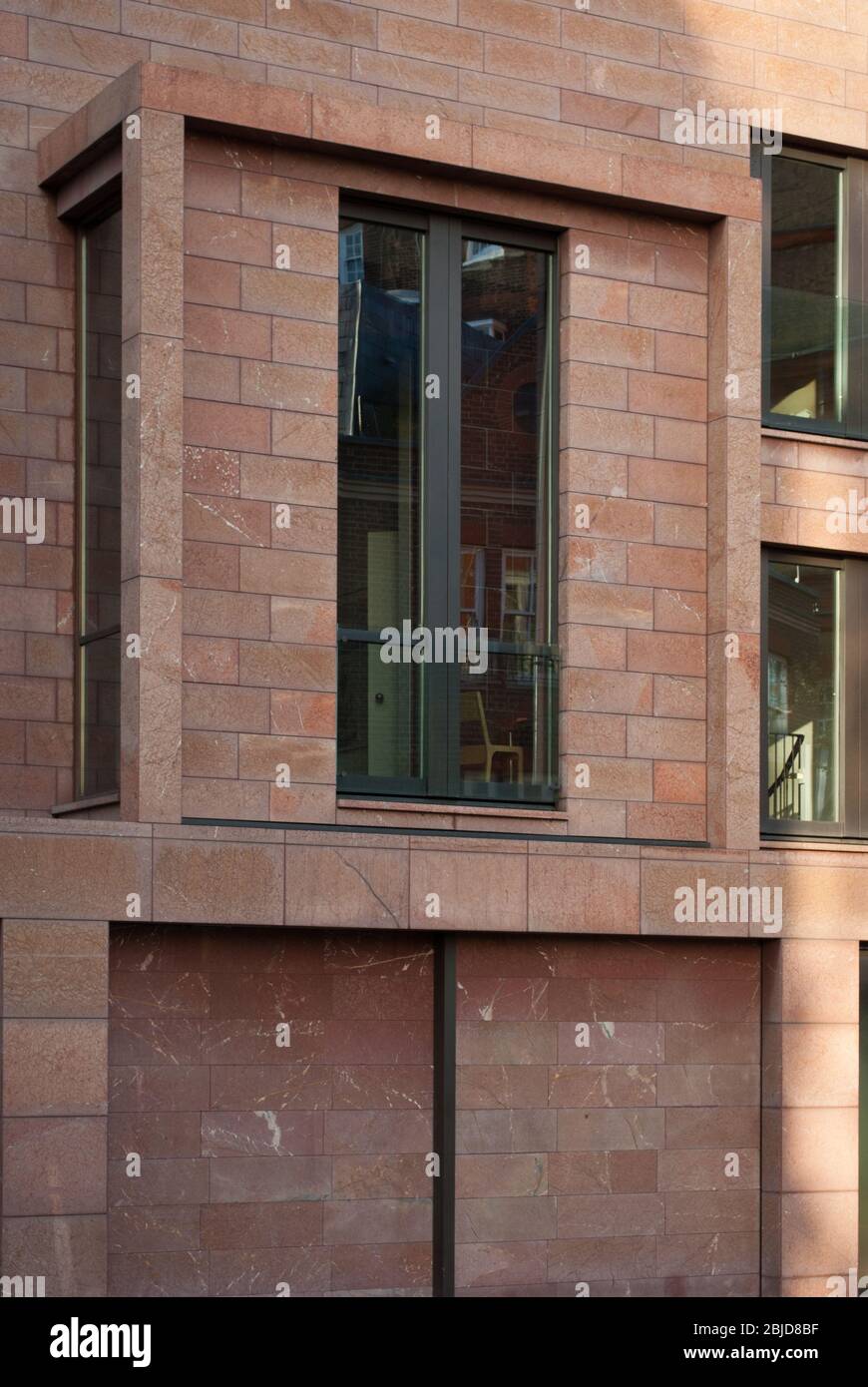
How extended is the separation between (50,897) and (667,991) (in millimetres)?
5968

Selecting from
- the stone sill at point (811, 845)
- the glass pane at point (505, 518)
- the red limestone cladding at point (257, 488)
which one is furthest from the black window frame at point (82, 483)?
the stone sill at point (811, 845)

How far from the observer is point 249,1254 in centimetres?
1669

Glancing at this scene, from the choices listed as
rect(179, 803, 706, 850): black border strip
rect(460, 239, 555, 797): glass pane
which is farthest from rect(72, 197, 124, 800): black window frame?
rect(460, 239, 555, 797): glass pane

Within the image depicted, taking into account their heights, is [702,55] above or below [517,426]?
above

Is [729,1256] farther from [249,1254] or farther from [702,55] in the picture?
[702,55]

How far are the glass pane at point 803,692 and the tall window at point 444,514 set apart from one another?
2.75 meters

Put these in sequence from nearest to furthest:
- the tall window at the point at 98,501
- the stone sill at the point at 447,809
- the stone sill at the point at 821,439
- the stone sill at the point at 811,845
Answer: the tall window at the point at 98,501, the stone sill at the point at 447,809, the stone sill at the point at 811,845, the stone sill at the point at 821,439

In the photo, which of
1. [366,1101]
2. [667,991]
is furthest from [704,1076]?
[366,1101]

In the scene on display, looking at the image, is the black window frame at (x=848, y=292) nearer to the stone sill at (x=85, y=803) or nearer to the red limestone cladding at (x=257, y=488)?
the red limestone cladding at (x=257, y=488)

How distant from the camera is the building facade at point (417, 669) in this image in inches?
649

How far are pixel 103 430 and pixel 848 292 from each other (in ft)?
26.9

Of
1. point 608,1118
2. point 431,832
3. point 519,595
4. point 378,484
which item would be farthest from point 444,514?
point 608,1118

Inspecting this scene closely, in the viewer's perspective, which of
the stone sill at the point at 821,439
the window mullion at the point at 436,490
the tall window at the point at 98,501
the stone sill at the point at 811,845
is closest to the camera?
the tall window at the point at 98,501

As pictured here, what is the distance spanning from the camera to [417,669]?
18062 mm
